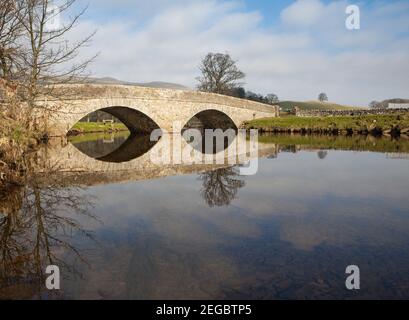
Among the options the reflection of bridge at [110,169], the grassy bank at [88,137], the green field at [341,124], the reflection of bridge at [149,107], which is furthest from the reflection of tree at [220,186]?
the green field at [341,124]

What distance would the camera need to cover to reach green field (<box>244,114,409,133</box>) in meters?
23.8

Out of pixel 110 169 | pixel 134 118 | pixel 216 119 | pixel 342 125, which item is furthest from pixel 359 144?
pixel 216 119

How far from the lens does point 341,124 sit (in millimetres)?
26125

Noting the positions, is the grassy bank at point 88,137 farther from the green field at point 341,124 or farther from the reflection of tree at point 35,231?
the reflection of tree at point 35,231

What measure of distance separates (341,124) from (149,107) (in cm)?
1393

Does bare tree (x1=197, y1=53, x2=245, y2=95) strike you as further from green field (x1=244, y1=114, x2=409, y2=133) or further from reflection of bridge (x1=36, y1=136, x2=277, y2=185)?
reflection of bridge (x1=36, y1=136, x2=277, y2=185)

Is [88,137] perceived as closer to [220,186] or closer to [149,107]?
[149,107]

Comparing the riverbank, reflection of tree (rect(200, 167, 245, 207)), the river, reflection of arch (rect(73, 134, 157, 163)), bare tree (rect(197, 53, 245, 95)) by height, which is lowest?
the river

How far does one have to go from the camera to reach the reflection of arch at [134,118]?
24727mm

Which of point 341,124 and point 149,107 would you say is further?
point 341,124

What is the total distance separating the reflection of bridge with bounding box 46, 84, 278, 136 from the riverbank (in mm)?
2549

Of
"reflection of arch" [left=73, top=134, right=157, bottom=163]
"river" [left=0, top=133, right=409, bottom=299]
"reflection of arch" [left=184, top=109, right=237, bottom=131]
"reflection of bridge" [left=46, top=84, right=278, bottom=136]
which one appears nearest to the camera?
"river" [left=0, top=133, right=409, bottom=299]

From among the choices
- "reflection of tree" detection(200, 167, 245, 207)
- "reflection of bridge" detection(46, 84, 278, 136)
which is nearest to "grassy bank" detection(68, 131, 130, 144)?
"reflection of bridge" detection(46, 84, 278, 136)
